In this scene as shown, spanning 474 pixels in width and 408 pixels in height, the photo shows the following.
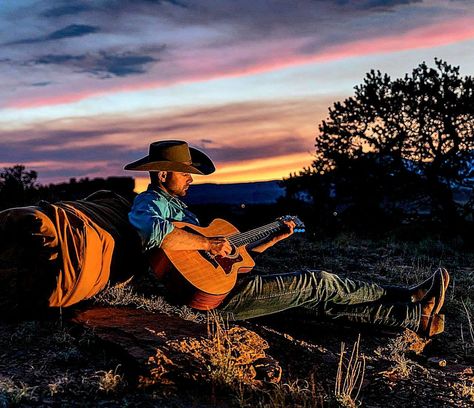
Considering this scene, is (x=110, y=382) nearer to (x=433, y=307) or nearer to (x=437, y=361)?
(x=437, y=361)

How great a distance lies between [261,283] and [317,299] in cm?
50

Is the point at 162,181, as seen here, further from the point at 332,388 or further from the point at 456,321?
the point at 456,321

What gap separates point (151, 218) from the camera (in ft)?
15.9

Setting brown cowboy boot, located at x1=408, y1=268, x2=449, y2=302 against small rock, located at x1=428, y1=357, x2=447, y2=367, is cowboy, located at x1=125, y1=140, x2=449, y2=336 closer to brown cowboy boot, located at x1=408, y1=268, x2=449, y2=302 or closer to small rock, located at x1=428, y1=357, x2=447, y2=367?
brown cowboy boot, located at x1=408, y1=268, x2=449, y2=302

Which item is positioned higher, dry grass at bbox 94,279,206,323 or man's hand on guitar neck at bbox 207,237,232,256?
man's hand on guitar neck at bbox 207,237,232,256

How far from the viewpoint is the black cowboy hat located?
5.27 metres

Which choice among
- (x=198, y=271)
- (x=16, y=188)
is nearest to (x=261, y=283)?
(x=198, y=271)

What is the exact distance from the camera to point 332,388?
4348 mm

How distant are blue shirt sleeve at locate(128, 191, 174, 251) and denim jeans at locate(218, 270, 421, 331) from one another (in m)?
0.86

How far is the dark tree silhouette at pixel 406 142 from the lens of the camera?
659 inches

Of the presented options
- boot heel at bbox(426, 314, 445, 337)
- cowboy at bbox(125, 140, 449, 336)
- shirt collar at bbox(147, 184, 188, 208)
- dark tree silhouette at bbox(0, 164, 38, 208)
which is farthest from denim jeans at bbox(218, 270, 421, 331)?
dark tree silhouette at bbox(0, 164, 38, 208)

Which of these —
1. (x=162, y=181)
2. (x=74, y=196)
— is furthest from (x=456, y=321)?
(x=74, y=196)

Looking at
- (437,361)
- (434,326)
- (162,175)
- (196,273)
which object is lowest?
Result: (437,361)

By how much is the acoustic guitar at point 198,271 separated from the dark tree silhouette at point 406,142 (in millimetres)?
12128
